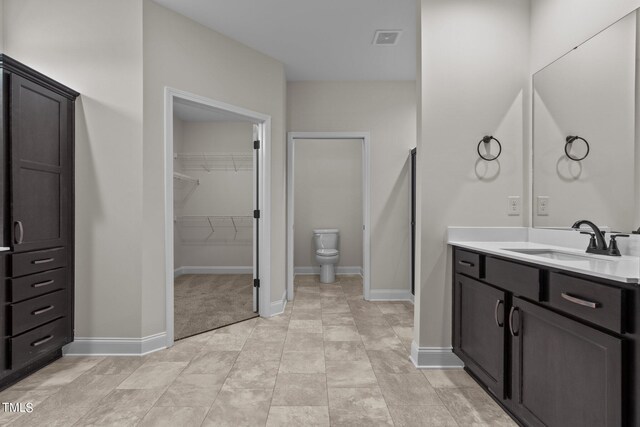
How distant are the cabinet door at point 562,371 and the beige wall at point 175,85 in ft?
7.95

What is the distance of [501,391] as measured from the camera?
1729 millimetres

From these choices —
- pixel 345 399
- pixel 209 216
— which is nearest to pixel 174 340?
pixel 345 399

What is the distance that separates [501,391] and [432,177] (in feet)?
4.36

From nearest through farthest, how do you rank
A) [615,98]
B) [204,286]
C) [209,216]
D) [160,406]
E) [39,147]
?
[615,98]
[160,406]
[39,147]
[204,286]
[209,216]

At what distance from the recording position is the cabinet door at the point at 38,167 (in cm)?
203

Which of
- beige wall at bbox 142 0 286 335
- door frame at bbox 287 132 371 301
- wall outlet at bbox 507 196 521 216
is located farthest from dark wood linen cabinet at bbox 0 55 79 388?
wall outlet at bbox 507 196 521 216

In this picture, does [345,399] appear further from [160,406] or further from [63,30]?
[63,30]

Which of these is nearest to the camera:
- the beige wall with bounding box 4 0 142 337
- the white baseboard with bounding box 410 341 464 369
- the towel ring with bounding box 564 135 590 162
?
the towel ring with bounding box 564 135 590 162

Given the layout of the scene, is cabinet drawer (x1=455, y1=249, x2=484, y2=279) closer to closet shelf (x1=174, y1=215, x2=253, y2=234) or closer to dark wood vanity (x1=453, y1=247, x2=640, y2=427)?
dark wood vanity (x1=453, y1=247, x2=640, y2=427)

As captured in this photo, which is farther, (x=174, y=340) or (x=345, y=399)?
(x=174, y=340)

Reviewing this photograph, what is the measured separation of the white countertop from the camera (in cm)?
111

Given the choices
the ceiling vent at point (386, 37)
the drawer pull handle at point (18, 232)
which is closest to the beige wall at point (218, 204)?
the ceiling vent at point (386, 37)

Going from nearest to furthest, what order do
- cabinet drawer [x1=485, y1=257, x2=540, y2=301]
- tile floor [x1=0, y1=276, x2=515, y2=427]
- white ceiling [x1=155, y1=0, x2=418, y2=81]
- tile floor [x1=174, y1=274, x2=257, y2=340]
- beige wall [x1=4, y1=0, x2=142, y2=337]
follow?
cabinet drawer [x1=485, y1=257, x2=540, y2=301]
tile floor [x1=0, y1=276, x2=515, y2=427]
beige wall [x1=4, y1=0, x2=142, y2=337]
white ceiling [x1=155, y1=0, x2=418, y2=81]
tile floor [x1=174, y1=274, x2=257, y2=340]

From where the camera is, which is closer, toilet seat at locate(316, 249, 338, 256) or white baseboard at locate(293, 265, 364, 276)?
toilet seat at locate(316, 249, 338, 256)
